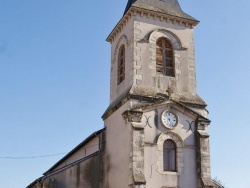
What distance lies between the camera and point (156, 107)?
20.5 meters

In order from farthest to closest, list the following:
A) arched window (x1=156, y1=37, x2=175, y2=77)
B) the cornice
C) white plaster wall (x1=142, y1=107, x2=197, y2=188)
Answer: the cornice < arched window (x1=156, y1=37, x2=175, y2=77) < white plaster wall (x1=142, y1=107, x2=197, y2=188)

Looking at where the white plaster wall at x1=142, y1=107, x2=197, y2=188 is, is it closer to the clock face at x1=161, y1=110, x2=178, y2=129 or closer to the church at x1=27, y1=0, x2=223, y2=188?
the church at x1=27, y1=0, x2=223, y2=188

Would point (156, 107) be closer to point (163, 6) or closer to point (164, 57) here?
point (164, 57)

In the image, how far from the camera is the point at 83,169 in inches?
837

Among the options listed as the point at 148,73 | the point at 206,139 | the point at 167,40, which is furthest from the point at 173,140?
the point at 167,40

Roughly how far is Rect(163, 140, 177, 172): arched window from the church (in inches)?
1.9

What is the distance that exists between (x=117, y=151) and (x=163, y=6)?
8968mm

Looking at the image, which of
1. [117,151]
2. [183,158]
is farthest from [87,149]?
[183,158]

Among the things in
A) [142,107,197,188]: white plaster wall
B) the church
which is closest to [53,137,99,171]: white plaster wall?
the church

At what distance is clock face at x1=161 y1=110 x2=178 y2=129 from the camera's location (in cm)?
2041

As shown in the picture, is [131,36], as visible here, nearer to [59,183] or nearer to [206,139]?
[206,139]

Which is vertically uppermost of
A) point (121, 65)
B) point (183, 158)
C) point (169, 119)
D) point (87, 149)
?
point (121, 65)

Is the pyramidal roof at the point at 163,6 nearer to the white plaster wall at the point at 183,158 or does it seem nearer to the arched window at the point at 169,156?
the white plaster wall at the point at 183,158

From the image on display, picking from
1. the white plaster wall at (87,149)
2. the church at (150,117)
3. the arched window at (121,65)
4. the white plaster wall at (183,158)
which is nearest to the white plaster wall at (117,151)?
the church at (150,117)
